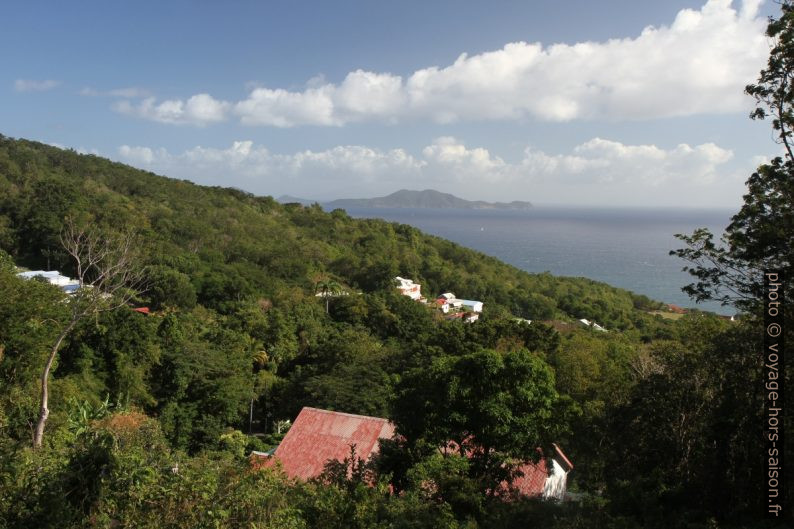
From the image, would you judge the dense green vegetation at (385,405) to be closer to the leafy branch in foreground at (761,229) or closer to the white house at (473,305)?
the leafy branch in foreground at (761,229)

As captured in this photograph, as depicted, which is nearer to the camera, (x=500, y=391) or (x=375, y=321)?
(x=500, y=391)

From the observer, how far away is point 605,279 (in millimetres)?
75125

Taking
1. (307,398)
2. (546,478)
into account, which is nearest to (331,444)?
(546,478)

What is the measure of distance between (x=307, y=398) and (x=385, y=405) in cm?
377

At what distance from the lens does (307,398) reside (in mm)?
18500

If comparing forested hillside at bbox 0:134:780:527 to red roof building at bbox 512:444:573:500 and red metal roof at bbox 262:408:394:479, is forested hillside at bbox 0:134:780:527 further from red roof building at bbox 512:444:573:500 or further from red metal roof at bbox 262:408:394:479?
red metal roof at bbox 262:408:394:479

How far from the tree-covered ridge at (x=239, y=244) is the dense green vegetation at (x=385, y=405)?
3.99 m

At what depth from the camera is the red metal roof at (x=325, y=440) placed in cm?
1159

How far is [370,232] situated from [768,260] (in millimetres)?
55682

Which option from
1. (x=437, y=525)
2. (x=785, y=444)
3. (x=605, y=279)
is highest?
(x=785, y=444)

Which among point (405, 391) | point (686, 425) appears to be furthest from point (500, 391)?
point (686, 425)

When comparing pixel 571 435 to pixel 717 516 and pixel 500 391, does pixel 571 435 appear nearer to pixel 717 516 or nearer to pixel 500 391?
pixel 500 391

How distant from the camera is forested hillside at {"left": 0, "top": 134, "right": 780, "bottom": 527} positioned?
5430mm
